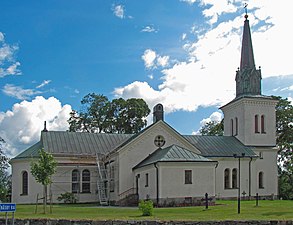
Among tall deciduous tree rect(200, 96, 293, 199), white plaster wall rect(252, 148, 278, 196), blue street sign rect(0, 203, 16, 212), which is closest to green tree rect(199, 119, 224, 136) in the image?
tall deciduous tree rect(200, 96, 293, 199)

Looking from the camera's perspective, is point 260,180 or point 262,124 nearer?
point 260,180

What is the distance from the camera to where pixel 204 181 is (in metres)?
36.2

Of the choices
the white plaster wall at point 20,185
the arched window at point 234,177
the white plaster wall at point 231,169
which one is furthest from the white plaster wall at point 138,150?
the white plaster wall at point 20,185

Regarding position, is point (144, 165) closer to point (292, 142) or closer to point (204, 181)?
point (204, 181)

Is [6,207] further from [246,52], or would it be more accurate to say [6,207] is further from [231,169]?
[246,52]

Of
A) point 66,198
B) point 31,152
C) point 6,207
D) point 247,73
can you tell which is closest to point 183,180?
point 66,198

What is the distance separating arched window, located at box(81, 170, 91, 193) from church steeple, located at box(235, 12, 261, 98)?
18803 mm

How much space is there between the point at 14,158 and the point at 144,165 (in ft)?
45.7

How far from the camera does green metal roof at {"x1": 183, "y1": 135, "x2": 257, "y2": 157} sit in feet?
154

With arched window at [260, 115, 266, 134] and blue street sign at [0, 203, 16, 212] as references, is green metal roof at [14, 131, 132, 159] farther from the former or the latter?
blue street sign at [0, 203, 16, 212]

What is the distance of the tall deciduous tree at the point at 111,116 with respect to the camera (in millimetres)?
65812

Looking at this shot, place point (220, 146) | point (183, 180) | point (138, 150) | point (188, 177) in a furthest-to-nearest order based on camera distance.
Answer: point (220, 146) < point (138, 150) < point (188, 177) < point (183, 180)

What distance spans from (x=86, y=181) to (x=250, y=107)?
1901 cm

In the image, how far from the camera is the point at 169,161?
115 feet
